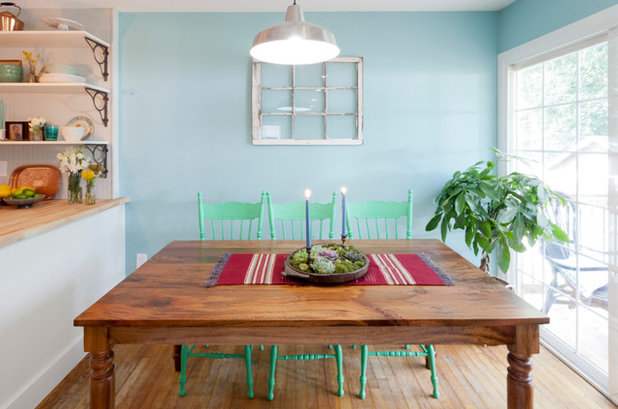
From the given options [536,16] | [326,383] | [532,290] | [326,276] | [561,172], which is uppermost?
[536,16]

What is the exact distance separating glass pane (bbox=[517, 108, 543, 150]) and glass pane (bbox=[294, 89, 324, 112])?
4.91 ft

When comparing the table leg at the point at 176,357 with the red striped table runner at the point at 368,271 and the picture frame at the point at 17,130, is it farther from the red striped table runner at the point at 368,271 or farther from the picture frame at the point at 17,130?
the picture frame at the point at 17,130

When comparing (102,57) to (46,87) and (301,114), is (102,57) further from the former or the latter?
(301,114)

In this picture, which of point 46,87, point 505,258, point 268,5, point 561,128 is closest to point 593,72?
point 561,128

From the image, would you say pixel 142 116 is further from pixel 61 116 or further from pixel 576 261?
pixel 576 261

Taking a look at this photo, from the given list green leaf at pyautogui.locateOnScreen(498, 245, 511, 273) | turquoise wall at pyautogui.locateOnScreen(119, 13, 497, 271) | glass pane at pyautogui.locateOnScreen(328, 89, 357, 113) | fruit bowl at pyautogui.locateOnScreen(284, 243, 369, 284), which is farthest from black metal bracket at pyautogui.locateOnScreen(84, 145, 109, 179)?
green leaf at pyautogui.locateOnScreen(498, 245, 511, 273)

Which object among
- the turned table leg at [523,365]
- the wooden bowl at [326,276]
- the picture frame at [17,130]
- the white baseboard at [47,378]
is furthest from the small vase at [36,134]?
the turned table leg at [523,365]

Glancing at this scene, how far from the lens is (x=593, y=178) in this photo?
7.79 feet

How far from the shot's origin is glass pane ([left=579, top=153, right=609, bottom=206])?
7.50 feet

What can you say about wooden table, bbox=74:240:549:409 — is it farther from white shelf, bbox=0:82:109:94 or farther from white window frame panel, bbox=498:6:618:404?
white shelf, bbox=0:82:109:94

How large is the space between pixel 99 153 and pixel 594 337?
3547 millimetres

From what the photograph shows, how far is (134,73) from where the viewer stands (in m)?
3.21

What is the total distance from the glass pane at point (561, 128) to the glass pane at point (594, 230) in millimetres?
397

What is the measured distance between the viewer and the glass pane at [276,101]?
3.25 meters
